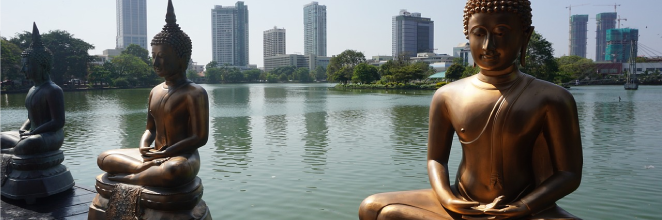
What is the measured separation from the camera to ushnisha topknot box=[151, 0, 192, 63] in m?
4.36

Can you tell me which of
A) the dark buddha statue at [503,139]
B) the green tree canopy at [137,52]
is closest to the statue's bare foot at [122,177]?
the dark buddha statue at [503,139]

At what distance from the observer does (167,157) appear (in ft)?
13.8

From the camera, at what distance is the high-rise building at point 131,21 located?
111875 mm

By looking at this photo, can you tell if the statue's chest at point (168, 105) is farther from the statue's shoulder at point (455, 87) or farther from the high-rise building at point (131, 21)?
the high-rise building at point (131, 21)

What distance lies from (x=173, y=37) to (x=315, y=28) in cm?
14487

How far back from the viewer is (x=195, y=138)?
4.25 metres

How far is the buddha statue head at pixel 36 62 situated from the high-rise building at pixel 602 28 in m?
160

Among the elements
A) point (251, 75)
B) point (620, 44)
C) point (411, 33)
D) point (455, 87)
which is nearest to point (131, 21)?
point (251, 75)

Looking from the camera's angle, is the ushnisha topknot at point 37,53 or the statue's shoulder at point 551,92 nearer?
the statue's shoulder at point 551,92

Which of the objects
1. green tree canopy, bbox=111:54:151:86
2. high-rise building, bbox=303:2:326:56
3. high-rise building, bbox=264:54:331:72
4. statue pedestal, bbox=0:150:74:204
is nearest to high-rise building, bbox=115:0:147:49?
high-rise building, bbox=264:54:331:72

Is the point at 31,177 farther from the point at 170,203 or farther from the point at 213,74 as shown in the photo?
the point at 213,74

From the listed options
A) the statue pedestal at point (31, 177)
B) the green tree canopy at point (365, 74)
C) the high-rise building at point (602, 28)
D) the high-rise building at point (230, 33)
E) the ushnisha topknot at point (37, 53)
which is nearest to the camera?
the statue pedestal at point (31, 177)

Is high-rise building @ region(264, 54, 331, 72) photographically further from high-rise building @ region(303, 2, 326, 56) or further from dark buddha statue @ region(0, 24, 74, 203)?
dark buddha statue @ region(0, 24, 74, 203)

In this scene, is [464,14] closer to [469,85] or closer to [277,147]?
[469,85]
